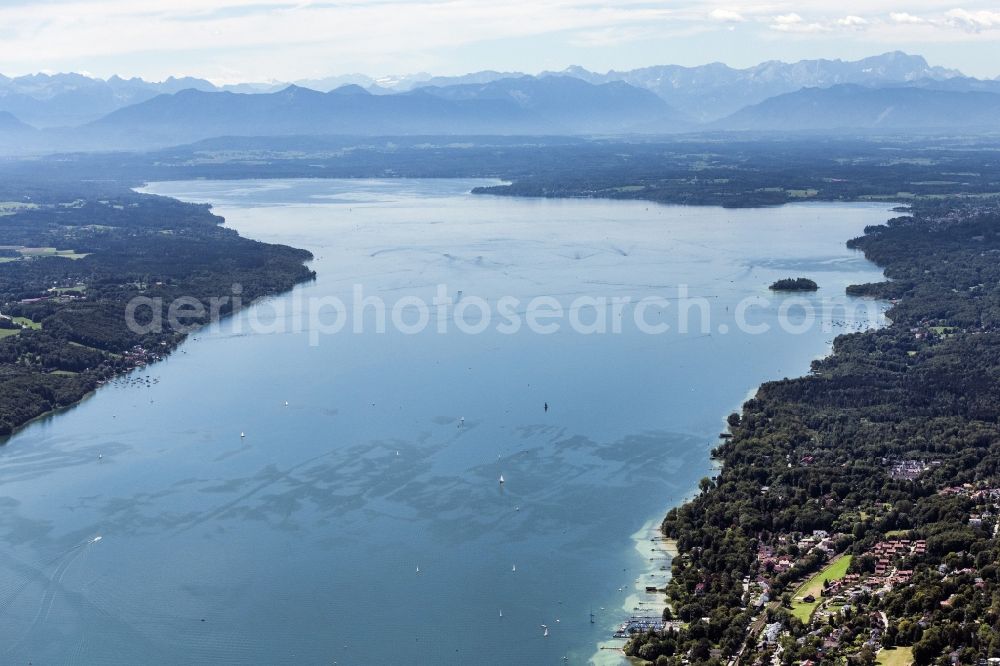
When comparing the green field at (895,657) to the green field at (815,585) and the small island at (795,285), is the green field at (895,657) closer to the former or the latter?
the green field at (815,585)

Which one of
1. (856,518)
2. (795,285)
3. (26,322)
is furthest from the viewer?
(795,285)

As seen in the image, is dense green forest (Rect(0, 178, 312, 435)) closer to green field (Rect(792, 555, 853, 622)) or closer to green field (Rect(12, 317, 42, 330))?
green field (Rect(12, 317, 42, 330))

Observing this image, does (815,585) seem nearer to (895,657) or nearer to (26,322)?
(895,657)

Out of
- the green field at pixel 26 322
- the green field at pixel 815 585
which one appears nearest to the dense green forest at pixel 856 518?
the green field at pixel 815 585

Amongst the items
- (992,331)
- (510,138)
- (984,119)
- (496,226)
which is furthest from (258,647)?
(984,119)

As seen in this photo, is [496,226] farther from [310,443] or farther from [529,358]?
[310,443]

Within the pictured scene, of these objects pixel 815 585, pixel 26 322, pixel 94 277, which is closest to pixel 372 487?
pixel 815 585

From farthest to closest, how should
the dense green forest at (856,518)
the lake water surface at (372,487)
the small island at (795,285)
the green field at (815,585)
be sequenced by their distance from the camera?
the small island at (795,285), the lake water surface at (372,487), the green field at (815,585), the dense green forest at (856,518)
